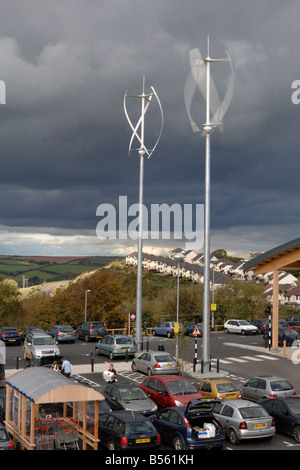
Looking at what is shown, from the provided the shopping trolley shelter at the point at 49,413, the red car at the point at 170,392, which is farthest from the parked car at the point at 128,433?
the red car at the point at 170,392

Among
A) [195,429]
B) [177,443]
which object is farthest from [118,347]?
[195,429]

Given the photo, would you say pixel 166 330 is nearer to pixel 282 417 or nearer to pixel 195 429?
pixel 282 417

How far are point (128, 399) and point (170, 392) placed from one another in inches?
72.6

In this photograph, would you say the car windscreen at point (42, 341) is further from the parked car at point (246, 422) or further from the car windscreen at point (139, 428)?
the car windscreen at point (139, 428)

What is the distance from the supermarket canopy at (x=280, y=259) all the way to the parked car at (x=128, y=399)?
809 inches

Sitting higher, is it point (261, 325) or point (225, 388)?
point (261, 325)

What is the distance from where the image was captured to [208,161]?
29.1m

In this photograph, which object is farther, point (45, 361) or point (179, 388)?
point (45, 361)

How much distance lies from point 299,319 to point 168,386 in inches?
1773

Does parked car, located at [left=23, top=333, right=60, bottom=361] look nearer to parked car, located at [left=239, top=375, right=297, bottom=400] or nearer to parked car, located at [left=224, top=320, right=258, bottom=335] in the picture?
parked car, located at [left=239, top=375, right=297, bottom=400]

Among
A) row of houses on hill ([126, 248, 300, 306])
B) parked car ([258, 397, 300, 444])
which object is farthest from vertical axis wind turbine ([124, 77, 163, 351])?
row of houses on hill ([126, 248, 300, 306])

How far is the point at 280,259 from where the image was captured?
39.9 metres

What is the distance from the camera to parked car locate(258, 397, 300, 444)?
55.5ft

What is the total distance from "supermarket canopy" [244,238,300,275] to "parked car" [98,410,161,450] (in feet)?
79.0
